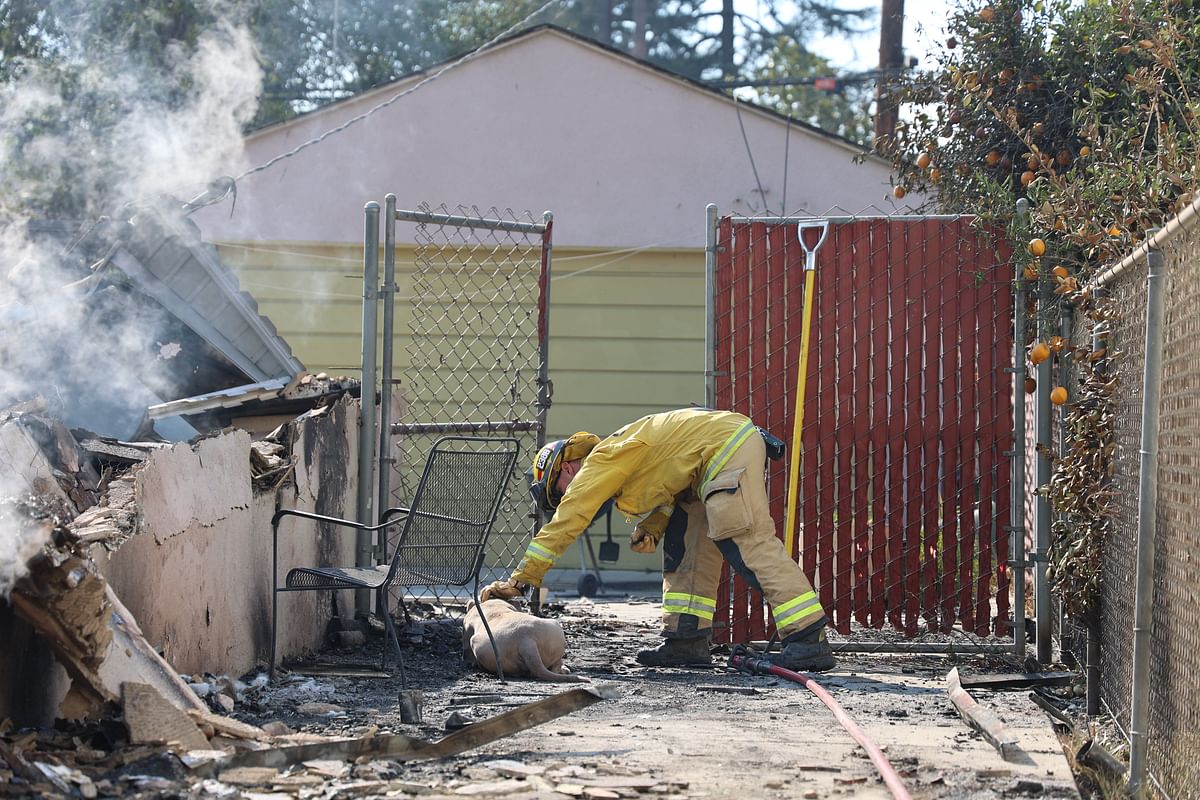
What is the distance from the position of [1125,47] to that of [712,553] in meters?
3.35

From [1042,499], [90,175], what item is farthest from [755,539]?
[90,175]

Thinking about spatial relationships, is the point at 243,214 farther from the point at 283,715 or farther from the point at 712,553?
the point at 283,715

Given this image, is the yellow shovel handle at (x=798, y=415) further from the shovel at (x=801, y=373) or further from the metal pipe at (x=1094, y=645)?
the metal pipe at (x=1094, y=645)

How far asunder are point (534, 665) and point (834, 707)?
1.50m

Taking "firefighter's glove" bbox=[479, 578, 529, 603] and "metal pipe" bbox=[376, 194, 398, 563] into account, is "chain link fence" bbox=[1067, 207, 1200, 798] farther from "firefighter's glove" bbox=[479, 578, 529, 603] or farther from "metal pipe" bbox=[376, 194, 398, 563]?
"metal pipe" bbox=[376, 194, 398, 563]

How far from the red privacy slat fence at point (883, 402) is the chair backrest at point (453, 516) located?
60.7 inches

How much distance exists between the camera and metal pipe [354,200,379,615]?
7.32m

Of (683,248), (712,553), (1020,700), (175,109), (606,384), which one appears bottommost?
(1020,700)

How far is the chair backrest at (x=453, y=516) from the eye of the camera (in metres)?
6.15

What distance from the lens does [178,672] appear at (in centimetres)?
514

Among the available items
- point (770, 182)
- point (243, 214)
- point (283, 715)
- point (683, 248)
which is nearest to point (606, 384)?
point (683, 248)

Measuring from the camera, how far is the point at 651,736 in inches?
195

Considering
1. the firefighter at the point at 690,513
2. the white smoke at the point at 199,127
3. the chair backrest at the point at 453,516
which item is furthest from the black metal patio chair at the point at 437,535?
the white smoke at the point at 199,127

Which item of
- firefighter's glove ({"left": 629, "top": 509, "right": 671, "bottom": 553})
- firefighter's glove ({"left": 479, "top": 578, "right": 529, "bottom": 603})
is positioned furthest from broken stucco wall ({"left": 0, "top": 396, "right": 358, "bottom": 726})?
firefighter's glove ({"left": 629, "top": 509, "right": 671, "bottom": 553})
